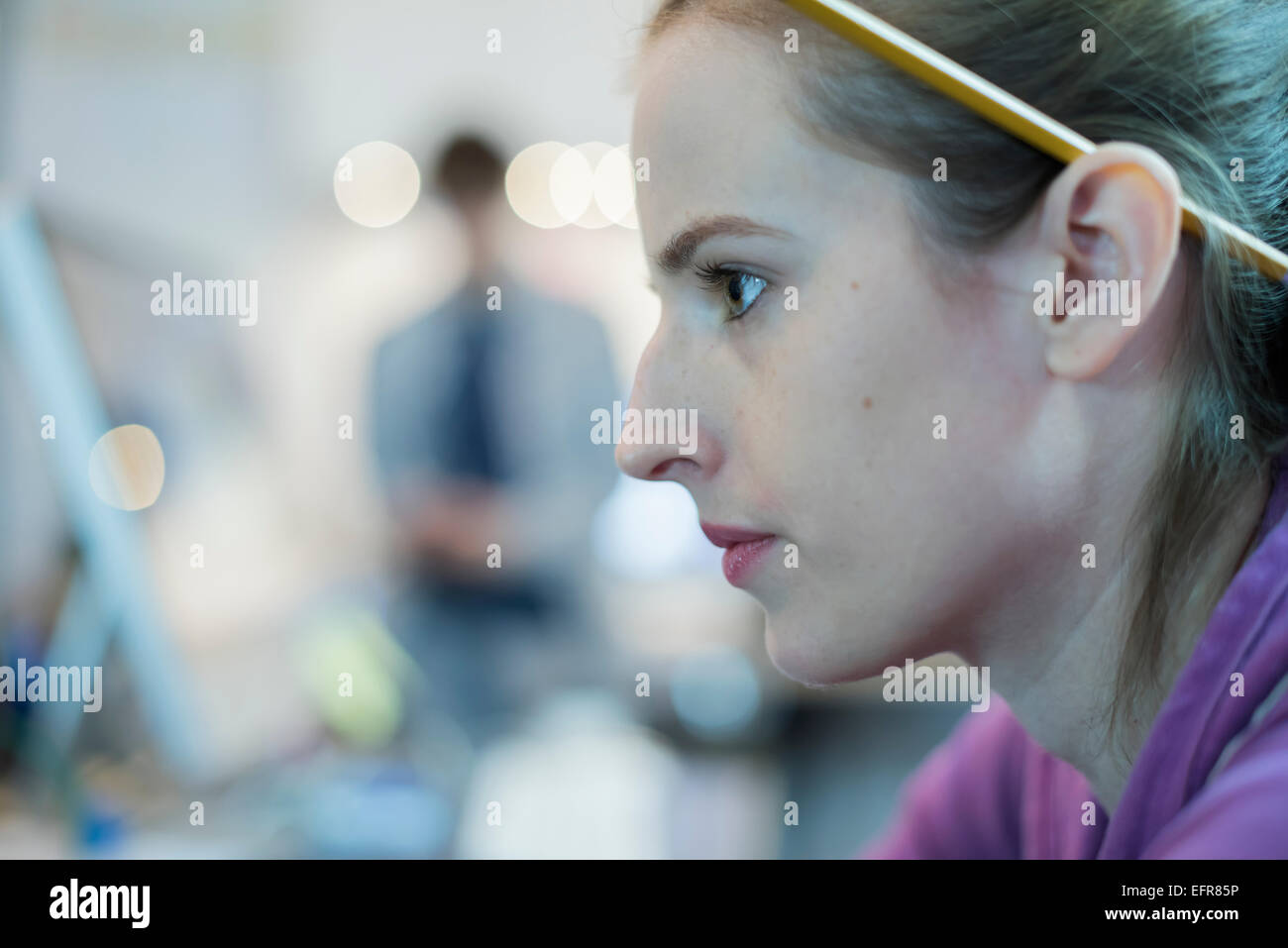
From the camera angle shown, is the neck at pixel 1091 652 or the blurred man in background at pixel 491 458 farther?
the blurred man in background at pixel 491 458

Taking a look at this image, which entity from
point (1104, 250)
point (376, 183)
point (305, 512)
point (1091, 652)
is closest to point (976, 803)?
point (1091, 652)

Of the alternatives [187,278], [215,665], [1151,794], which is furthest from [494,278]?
[1151,794]

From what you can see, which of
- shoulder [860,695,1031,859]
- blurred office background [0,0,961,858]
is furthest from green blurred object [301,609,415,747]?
shoulder [860,695,1031,859]

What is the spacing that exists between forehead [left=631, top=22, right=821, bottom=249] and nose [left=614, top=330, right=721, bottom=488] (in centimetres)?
7

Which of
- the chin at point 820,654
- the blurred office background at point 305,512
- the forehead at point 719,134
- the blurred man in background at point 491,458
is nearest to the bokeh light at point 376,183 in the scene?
the blurred office background at point 305,512

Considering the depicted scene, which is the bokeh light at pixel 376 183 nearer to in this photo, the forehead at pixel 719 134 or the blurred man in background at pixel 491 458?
the blurred man in background at pixel 491 458

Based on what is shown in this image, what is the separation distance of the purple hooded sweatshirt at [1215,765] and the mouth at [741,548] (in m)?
0.21

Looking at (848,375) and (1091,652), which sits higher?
(848,375)

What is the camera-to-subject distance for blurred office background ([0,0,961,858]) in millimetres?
1010

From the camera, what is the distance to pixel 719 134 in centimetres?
55

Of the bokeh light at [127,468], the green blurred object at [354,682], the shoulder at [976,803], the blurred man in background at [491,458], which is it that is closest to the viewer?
the shoulder at [976,803]

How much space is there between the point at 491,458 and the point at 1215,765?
1.51 metres

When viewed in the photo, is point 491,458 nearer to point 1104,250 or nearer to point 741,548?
point 741,548

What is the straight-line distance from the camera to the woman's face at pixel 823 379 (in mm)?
533
